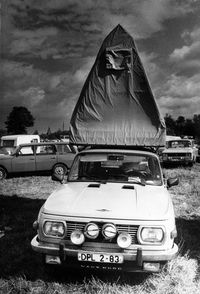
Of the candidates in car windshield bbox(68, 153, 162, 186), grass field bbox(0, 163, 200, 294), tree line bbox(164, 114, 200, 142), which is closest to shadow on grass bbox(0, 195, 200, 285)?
grass field bbox(0, 163, 200, 294)

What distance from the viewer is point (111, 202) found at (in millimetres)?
4156

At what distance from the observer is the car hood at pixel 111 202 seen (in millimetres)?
3914

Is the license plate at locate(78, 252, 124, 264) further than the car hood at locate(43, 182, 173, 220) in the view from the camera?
No

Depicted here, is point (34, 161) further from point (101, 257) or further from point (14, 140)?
point (101, 257)

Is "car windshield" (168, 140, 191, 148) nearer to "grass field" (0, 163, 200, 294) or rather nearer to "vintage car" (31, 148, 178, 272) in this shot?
"grass field" (0, 163, 200, 294)

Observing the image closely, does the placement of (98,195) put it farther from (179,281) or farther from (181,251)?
(181,251)

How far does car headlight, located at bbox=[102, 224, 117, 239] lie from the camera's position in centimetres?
379

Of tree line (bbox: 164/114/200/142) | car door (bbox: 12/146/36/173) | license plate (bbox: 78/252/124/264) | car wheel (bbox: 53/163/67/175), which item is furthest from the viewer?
tree line (bbox: 164/114/200/142)

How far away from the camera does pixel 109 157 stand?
218 inches

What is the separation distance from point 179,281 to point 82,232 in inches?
52.3

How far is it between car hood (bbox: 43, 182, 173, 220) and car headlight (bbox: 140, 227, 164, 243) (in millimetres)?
120

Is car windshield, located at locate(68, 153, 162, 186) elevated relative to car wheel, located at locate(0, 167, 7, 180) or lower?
elevated

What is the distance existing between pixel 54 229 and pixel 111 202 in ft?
2.39

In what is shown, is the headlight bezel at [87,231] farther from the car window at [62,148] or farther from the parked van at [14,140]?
the parked van at [14,140]
